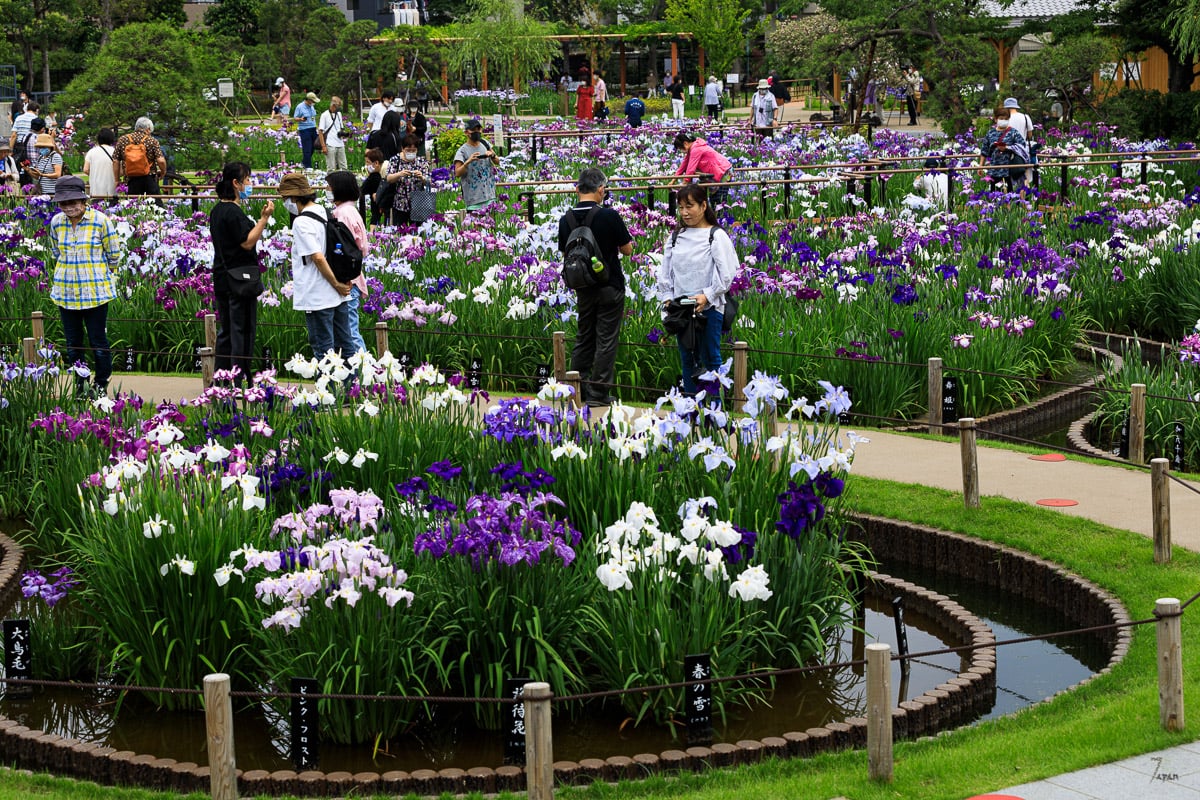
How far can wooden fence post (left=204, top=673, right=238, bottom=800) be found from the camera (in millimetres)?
5039

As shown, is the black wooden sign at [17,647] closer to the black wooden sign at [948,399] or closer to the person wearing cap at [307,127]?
the black wooden sign at [948,399]

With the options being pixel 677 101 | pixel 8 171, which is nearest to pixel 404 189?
pixel 8 171

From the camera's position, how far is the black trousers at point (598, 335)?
37.4ft

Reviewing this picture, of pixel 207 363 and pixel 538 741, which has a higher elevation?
pixel 207 363

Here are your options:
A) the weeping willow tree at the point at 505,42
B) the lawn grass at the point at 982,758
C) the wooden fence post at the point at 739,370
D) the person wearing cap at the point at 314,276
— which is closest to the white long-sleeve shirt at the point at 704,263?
the wooden fence post at the point at 739,370

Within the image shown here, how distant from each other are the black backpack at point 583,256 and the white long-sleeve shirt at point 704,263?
746 mm

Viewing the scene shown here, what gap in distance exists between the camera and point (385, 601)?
20.6ft

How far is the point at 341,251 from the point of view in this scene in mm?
10938

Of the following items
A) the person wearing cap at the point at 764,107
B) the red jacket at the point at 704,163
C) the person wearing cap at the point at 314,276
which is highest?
the person wearing cap at the point at 764,107

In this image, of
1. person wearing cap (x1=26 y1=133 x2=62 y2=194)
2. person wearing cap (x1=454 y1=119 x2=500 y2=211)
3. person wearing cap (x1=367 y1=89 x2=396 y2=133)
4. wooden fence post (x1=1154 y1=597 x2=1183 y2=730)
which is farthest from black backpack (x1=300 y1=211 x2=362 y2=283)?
person wearing cap (x1=367 y1=89 x2=396 y2=133)

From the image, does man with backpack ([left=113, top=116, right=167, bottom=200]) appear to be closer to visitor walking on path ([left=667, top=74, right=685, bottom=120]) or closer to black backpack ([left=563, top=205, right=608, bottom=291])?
black backpack ([left=563, top=205, right=608, bottom=291])

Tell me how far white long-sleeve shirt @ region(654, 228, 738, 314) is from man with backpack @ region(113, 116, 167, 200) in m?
11.6

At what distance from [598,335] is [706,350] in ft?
4.00

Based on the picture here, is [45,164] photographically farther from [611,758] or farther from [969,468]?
[611,758]
